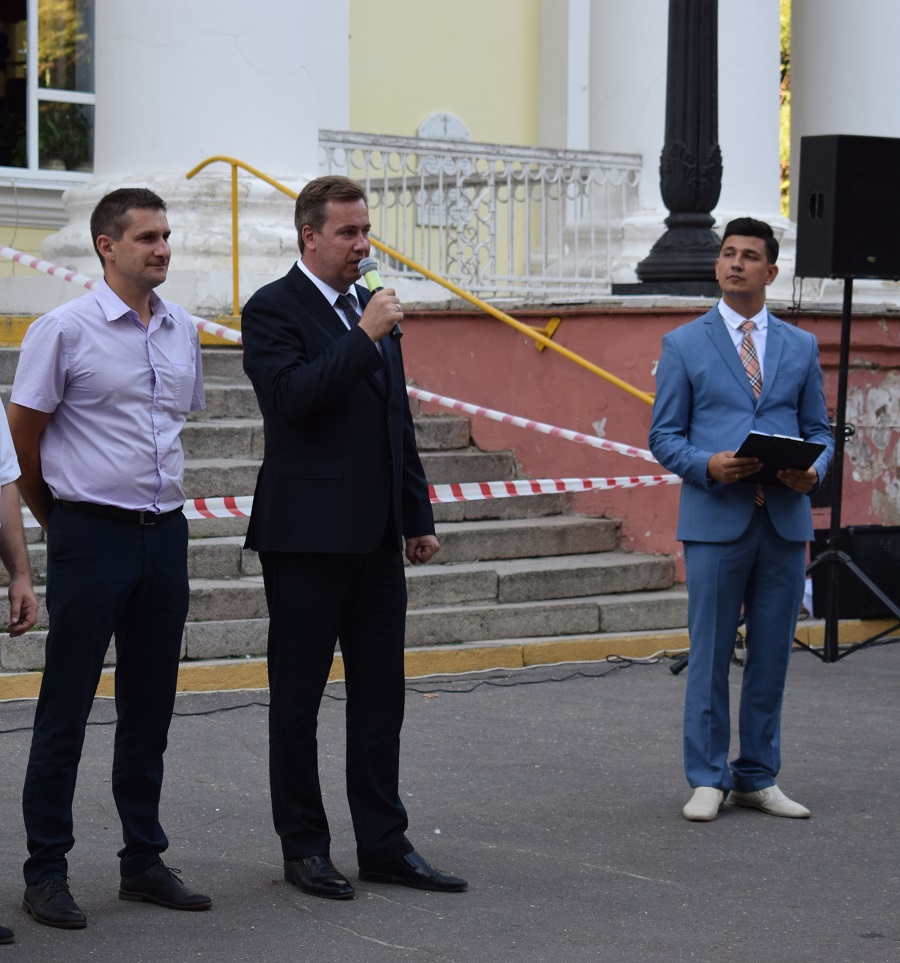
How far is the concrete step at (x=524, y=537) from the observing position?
32.9 ft

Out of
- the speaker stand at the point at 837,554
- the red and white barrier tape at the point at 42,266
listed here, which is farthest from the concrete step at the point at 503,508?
the red and white barrier tape at the point at 42,266

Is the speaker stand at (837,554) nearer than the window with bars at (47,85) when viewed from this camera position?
Yes

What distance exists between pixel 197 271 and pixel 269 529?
7.17 m

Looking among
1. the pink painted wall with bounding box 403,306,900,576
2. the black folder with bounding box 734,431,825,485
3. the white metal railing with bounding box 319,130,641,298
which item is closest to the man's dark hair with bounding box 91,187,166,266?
the black folder with bounding box 734,431,825,485

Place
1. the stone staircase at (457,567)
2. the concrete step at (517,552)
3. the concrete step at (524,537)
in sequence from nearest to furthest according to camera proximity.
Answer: the stone staircase at (457,567), the concrete step at (517,552), the concrete step at (524,537)

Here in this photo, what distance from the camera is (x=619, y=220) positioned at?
557 inches

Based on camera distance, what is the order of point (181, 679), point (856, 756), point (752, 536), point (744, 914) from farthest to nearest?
point (181, 679)
point (856, 756)
point (752, 536)
point (744, 914)

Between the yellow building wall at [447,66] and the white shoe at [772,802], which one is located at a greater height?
the yellow building wall at [447,66]

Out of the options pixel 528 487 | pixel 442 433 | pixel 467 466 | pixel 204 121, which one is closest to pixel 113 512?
pixel 528 487

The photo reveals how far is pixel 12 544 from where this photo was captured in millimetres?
4605

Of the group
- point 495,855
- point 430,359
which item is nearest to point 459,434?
point 430,359

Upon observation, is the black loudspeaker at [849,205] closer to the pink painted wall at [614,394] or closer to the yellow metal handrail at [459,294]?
the pink painted wall at [614,394]

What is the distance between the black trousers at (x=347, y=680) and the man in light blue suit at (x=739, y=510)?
133 cm

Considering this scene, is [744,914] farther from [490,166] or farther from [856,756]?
[490,166]
